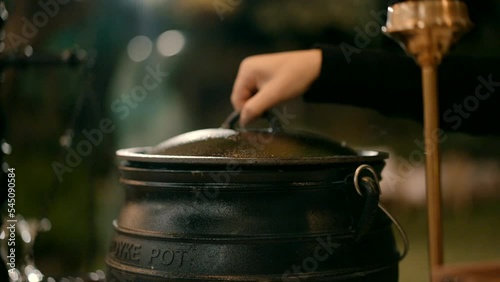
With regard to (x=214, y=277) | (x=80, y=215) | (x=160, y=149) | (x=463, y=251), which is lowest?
(x=463, y=251)

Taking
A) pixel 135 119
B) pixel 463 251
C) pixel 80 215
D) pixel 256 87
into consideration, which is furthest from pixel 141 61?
pixel 256 87

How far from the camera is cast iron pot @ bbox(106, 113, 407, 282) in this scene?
1.28 m

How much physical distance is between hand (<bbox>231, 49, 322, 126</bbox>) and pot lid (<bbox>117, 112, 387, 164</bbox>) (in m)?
0.07

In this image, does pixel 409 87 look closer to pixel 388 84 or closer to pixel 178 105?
pixel 388 84

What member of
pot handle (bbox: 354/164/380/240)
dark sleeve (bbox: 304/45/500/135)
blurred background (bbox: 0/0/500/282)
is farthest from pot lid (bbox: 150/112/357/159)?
blurred background (bbox: 0/0/500/282)

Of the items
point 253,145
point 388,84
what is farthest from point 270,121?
point 388,84

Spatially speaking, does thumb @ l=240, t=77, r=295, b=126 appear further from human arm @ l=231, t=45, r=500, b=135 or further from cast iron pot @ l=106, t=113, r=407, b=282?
cast iron pot @ l=106, t=113, r=407, b=282

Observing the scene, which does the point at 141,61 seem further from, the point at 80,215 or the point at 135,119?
the point at 80,215

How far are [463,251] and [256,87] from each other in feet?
9.91

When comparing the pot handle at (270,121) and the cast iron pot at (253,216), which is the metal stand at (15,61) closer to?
the cast iron pot at (253,216)

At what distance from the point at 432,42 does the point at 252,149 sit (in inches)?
19.3

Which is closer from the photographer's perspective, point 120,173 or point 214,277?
point 214,277

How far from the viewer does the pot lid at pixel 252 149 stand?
1303 mm

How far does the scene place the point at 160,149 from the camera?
4.95ft
